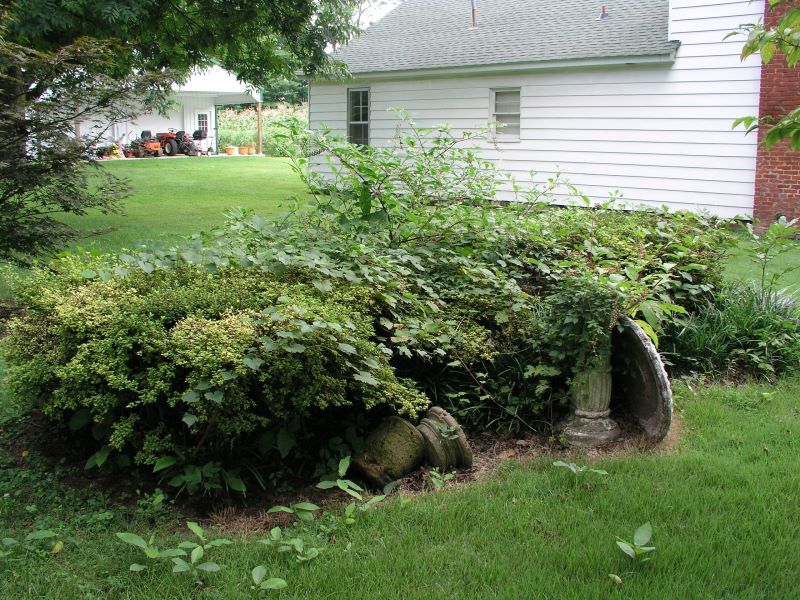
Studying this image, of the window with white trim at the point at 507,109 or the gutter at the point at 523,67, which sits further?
the window with white trim at the point at 507,109

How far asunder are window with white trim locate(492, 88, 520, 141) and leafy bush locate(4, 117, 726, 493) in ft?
31.2

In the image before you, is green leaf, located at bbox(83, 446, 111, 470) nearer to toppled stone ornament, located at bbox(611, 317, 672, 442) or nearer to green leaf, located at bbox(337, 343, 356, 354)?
green leaf, located at bbox(337, 343, 356, 354)

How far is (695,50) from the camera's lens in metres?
12.2

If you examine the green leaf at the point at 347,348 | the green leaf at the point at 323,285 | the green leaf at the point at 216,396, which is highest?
the green leaf at the point at 323,285

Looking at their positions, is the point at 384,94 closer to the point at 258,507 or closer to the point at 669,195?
the point at 669,195

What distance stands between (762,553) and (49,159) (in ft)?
19.5

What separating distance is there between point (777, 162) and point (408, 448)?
992cm

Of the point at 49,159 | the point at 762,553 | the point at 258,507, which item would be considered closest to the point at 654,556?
the point at 762,553

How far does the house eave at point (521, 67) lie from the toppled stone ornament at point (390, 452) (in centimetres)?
1050

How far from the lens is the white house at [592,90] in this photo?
12008mm

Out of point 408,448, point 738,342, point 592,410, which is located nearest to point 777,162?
point 738,342

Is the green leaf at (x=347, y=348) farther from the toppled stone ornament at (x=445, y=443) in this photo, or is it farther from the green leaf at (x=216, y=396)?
the toppled stone ornament at (x=445, y=443)

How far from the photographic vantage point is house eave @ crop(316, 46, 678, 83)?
12547 millimetres

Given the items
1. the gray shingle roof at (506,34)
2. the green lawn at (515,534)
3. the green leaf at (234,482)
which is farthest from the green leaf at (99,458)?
the gray shingle roof at (506,34)
